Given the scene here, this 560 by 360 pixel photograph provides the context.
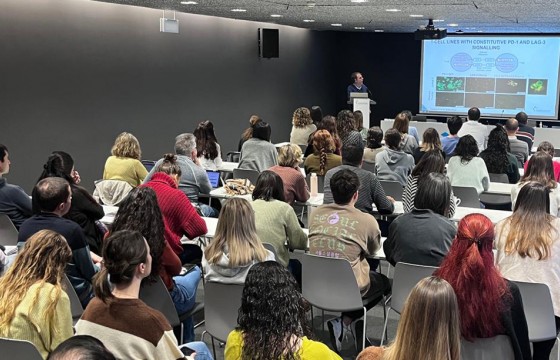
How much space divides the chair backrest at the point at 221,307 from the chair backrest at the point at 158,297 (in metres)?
0.20

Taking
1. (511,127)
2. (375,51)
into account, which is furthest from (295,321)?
(375,51)

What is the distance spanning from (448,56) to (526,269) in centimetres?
1158

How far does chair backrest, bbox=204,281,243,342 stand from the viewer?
11.6 feet

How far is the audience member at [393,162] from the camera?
6.86 meters

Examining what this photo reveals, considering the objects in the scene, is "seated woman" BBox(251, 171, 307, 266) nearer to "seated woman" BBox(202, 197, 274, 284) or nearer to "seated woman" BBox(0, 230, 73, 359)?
"seated woman" BBox(202, 197, 274, 284)

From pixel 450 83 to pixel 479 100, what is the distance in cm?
76

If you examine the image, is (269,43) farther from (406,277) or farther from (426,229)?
(406,277)

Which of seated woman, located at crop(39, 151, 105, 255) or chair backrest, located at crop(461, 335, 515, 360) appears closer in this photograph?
chair backrest, located at crop(461, 335, 515, 360)

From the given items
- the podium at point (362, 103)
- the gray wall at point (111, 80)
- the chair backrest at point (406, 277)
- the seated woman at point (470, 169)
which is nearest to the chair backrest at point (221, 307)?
the chair backrest at point (406, 277)

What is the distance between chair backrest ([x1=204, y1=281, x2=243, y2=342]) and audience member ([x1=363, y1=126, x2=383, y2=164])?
4.22 m

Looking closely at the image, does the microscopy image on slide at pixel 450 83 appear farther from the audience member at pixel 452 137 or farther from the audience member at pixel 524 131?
the audience member at pixel 452 137

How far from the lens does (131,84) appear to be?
977 centimetres

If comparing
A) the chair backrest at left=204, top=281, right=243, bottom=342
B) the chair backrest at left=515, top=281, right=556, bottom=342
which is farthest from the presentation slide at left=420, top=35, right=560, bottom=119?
the chair backrest at left=204, top=281, right=243, bottom=342

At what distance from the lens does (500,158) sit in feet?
23.7
